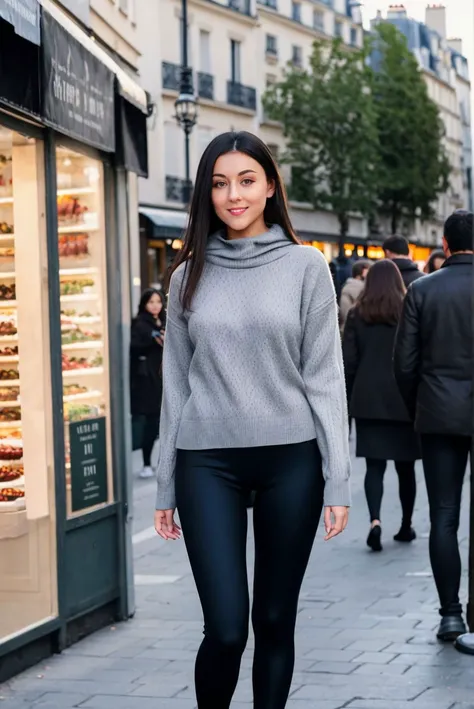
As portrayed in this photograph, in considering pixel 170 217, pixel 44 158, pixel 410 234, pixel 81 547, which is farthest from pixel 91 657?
pixel 410 234

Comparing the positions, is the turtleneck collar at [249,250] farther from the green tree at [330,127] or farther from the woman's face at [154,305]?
the green tree at [330,127]

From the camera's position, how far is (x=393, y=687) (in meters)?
6.00

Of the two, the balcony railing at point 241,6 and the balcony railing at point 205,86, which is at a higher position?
the balcony railing at point 241,6

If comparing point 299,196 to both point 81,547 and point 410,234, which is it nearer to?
point 410,234

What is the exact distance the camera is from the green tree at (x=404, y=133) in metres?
68.2

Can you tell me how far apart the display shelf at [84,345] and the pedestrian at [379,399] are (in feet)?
9.05

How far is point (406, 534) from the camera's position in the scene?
10.1m

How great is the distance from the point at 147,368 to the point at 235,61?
4283 centimetres

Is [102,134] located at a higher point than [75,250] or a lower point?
higher

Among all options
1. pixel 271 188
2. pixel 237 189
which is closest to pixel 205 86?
pixel 271 188

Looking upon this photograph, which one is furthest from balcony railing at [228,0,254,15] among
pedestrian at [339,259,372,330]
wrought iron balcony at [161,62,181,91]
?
pedestrian at [339,259,372,330]

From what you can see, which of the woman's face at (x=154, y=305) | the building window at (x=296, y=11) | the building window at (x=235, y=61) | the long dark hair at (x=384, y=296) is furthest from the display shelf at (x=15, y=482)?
the building window at (x=296, y=11)

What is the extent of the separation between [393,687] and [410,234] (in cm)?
8053

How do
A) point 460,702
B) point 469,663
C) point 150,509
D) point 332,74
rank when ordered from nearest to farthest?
point 460,702 < point 469,663 < point 150,509 < point 332,74
